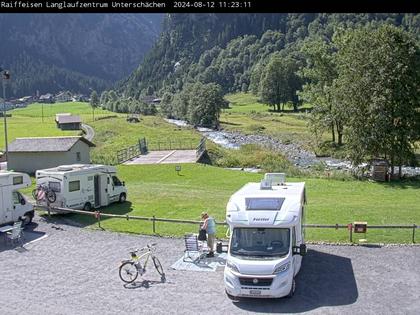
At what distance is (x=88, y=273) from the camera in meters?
20.5

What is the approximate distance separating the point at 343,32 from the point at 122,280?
5608 cm

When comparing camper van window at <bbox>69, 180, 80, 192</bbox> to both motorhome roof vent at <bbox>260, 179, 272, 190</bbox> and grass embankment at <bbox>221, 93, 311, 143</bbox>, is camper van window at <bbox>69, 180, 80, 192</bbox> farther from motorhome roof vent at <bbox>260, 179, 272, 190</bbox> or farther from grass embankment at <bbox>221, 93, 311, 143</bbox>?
grass embankment at <bbox>221, 93, 311, 143</bbox>

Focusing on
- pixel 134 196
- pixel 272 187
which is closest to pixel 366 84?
pixel 134 196

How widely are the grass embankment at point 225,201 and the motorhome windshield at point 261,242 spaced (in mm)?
7119

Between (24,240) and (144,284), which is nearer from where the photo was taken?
(144,284)

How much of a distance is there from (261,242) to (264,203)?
1.41 meters

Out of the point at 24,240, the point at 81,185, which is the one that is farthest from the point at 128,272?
the point at 81,185

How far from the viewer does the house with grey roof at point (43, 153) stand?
4900 cm

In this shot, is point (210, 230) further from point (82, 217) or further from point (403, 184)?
point (403, 184)

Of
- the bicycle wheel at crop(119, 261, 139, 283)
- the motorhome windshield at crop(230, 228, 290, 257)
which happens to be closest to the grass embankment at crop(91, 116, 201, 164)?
the bicycle wheel at crop(119, 261, 139, 283)

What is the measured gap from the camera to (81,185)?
101ft

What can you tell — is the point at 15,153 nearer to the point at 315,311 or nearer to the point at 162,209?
the point at 162,209

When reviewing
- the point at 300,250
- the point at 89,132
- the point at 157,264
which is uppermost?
the point at 300,250

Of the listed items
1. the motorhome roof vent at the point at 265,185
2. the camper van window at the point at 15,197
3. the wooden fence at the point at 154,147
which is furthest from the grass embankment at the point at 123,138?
the motorhome roof vent at the point at 265,185
